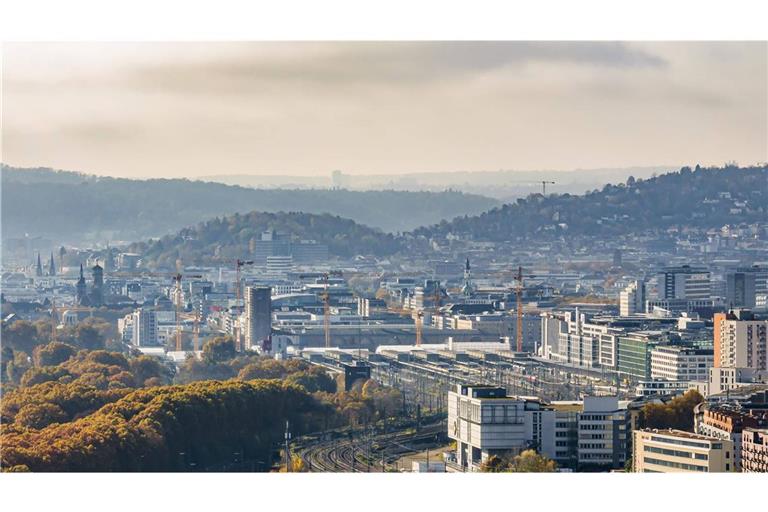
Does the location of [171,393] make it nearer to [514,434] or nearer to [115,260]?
[514,434]

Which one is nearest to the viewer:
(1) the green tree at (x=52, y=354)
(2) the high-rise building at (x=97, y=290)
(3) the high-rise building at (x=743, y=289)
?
(1) the green tree at (x=52, y=354)

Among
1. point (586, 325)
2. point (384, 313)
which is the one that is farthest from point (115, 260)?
point (586, 325)

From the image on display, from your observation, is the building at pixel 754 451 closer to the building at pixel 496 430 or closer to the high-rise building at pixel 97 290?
the building at pixel 496 430

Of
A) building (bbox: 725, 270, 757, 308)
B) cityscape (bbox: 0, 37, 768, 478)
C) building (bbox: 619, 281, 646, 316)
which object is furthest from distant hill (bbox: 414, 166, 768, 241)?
building (bbox: 619, 281, 646, 316)

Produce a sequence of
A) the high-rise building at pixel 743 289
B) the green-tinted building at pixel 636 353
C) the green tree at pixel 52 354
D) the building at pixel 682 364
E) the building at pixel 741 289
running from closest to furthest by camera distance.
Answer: the building at pixel 682 364 < the green tree at pixel 52 354 < the green-tinted building at pixel 636 353 < the high-rise building at pixel 743 289 < the building at pixel 741 289

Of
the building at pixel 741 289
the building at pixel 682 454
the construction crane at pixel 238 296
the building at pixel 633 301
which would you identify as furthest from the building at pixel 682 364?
the building at pixel 741 289

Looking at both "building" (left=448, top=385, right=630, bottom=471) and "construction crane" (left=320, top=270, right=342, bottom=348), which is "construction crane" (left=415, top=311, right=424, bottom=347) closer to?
"construction crane" (left=320, top=270, right=342, bottom=348)
